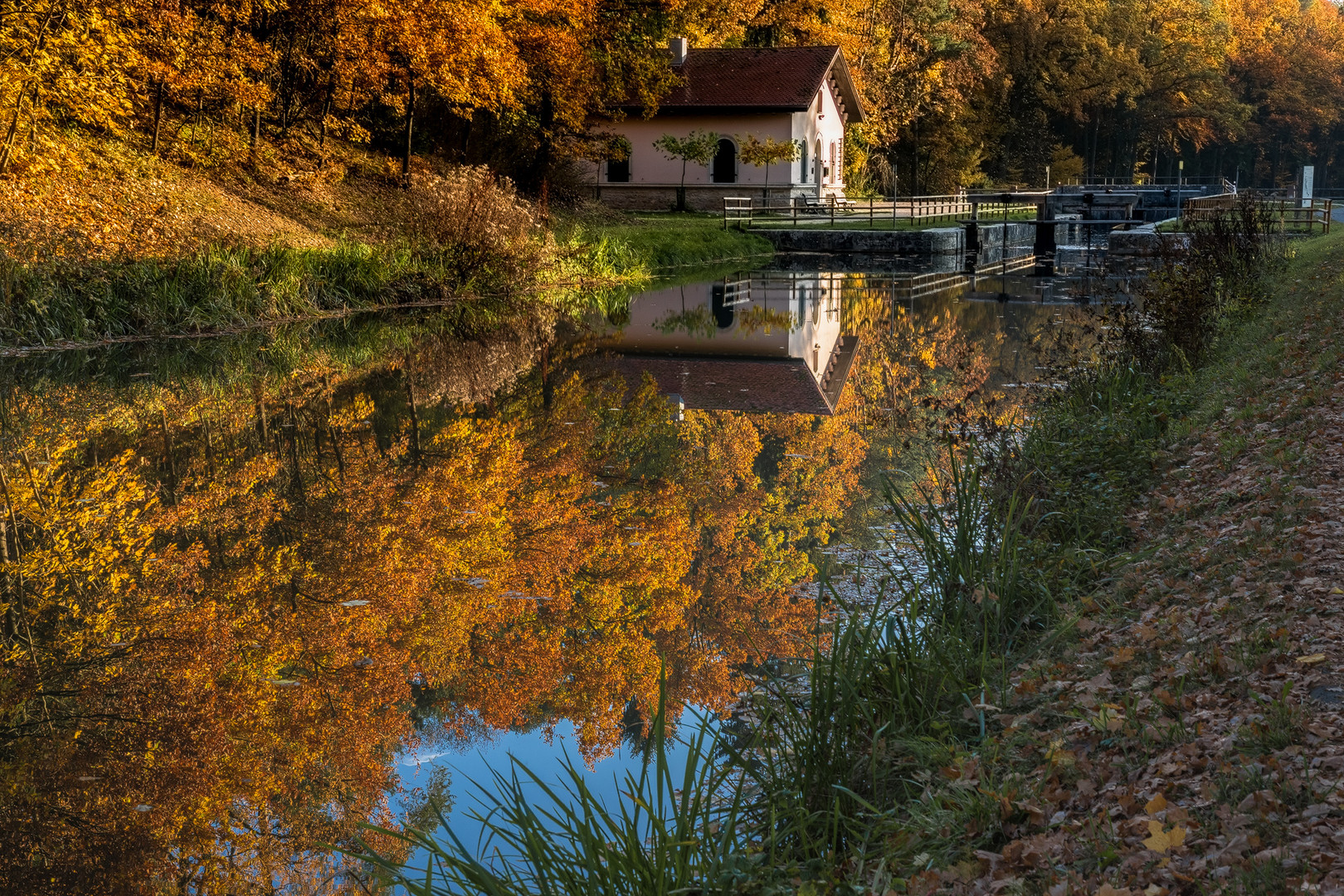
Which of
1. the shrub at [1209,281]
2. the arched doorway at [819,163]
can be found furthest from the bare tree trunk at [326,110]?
the shrub at [1209,281]

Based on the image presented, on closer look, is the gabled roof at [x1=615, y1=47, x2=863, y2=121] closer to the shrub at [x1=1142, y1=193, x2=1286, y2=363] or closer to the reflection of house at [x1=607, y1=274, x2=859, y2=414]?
the reflection of house at [x1=607, y1=274, x2=859, y2=414]

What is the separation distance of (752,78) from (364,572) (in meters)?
41.4

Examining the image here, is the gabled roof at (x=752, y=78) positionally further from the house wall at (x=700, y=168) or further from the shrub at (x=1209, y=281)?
the shrub at (x=1209, y=281)

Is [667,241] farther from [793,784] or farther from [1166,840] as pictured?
[1166,840]

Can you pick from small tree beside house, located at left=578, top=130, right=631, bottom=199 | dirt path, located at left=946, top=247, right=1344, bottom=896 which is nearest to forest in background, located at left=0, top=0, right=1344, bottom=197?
small tree beside house, located at left=578, top=130, right=631, bottom=199

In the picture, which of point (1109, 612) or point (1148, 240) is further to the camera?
point (1148, 240)

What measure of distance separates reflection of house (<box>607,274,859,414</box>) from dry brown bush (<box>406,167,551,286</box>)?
256 centimetres

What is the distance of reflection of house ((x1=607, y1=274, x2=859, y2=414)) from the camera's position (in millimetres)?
14242

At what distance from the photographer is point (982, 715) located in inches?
185

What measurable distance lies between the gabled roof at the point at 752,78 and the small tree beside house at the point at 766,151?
112 cm

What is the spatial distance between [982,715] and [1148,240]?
27.6m

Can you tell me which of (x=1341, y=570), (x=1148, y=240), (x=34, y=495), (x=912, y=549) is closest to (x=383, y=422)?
(x=34, y=495)

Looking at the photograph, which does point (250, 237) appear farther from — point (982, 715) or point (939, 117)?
point (939, 117)

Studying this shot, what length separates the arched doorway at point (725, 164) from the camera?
153ft
